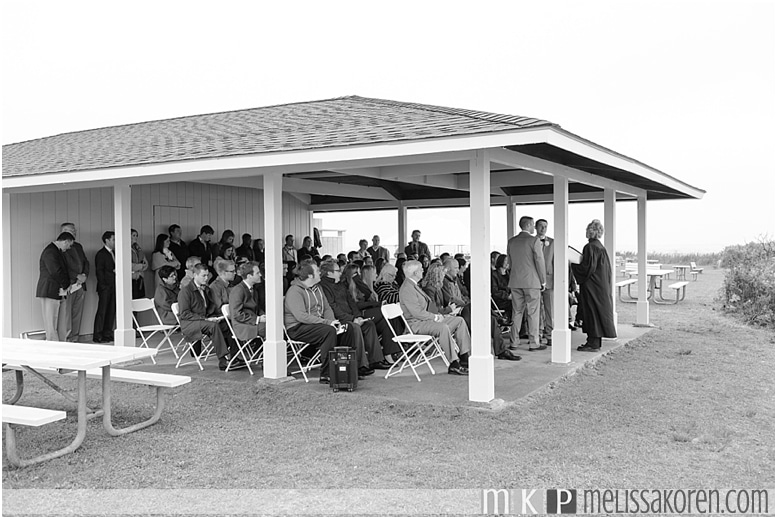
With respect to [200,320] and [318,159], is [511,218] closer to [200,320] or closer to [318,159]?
[200,320]

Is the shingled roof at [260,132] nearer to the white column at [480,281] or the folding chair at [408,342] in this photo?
the white column at [480,281]

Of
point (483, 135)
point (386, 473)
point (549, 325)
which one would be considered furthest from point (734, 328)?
point (386, 473)

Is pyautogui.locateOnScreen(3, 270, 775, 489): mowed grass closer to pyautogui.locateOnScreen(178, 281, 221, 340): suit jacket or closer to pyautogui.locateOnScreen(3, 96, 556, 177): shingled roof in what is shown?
pyautogui.locateOnScreen(178, 281, 221, 340): suit jacket

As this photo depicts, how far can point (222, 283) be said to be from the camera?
8750 mm

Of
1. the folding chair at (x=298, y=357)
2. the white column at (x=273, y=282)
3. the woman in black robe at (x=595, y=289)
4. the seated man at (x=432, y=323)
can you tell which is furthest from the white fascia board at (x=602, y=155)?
the folding chair at (x=298, y=357)

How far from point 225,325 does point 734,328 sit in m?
9.30

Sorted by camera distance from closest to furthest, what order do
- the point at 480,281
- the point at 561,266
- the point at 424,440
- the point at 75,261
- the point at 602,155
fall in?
the point at 424,440 → the point at 480,281 → the point at 602,155 → the point at 561,266 → the point at 75,261

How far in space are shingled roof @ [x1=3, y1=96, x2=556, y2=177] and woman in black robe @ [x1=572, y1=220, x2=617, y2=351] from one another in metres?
3.08

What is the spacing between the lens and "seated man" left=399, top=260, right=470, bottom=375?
7.68m

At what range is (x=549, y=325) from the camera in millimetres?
10477

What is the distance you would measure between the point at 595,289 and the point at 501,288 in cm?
177

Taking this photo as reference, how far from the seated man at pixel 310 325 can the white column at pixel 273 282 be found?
162 millimetres

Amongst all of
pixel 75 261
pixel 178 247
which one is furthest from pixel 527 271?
pixel 75 261

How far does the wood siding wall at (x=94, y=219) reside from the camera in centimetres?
1036
